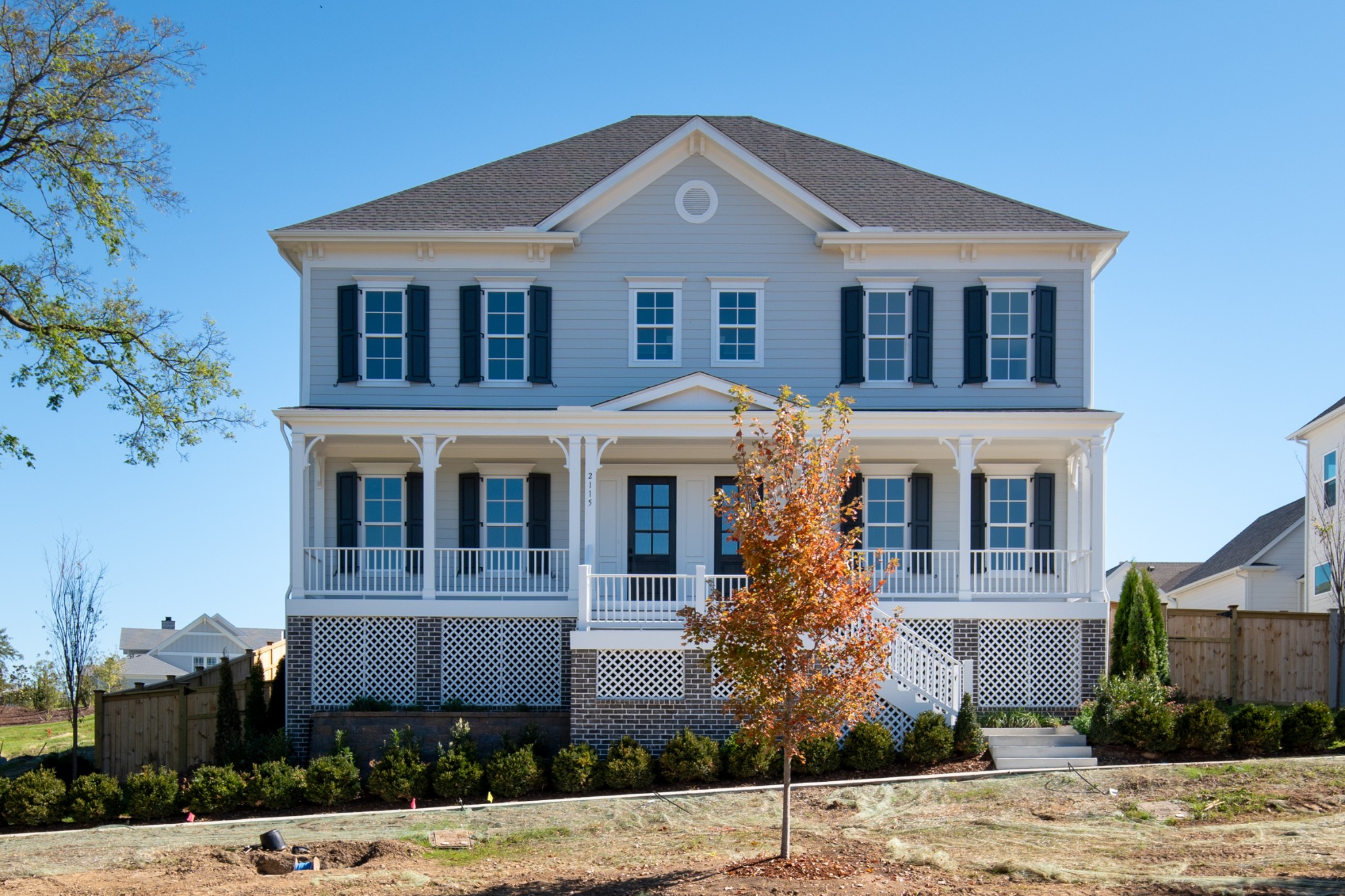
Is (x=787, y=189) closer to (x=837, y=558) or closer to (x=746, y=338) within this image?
(x=746, y=338)

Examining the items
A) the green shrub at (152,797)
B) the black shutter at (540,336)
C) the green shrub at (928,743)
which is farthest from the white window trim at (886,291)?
the green shrub at (152,797)

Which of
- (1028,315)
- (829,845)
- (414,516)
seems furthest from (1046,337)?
(829,845)

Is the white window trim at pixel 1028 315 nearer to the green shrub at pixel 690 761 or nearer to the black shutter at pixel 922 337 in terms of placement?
the black shutter at pixel 922 337

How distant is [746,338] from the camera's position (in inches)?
Result: 929

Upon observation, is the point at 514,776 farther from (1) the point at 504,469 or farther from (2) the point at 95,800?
(1) the point at 504,469

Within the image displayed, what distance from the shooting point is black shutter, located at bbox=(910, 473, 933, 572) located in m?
23.3

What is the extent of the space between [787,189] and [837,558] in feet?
36.3

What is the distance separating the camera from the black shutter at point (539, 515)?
23.5 metres

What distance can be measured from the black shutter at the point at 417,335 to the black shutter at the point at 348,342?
87 centimetres

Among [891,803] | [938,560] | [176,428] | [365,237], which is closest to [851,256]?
[938,560]

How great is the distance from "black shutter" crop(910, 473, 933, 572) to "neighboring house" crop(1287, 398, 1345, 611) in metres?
9.79

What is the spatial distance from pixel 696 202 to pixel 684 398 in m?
3.97

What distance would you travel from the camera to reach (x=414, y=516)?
76.7 feet

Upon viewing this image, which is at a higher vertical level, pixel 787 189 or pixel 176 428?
pixel 787 189
